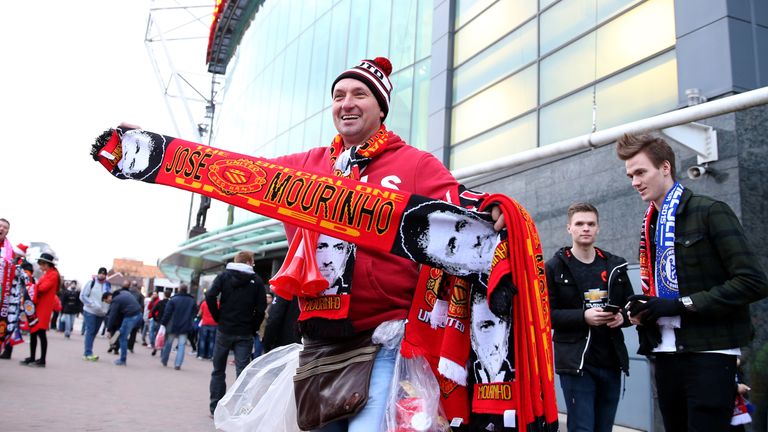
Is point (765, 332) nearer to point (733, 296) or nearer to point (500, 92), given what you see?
point (733, 296)

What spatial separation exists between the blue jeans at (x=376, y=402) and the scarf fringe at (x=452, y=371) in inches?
6.9

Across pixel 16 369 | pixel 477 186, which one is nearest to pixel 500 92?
pixel 477 186

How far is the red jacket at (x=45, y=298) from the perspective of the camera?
30.8ft

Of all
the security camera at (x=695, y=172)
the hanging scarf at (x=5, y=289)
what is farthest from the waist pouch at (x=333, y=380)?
the hanging scarf at (x=5, y=289)

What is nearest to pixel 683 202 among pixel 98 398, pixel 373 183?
pixel 373 183

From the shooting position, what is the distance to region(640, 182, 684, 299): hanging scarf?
279cm

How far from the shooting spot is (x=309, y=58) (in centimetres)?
2195

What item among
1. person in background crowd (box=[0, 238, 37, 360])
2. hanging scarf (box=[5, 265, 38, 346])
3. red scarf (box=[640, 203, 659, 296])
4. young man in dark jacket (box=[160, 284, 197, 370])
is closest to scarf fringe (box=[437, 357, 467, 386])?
red scarf (box=[640, 203, 659, 296])

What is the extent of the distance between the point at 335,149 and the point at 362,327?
822mm

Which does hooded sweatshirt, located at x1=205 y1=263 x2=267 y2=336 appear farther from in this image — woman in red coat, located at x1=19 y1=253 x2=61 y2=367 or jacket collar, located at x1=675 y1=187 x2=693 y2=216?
jacket collar, located at x1=675 y1=187 x2=693 y2=216

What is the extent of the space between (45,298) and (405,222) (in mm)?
9249

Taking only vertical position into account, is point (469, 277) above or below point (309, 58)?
below

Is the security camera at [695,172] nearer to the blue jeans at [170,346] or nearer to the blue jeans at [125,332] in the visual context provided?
the blue jeans at [170,346]

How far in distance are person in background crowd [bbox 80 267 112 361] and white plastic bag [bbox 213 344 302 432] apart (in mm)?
10519
